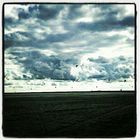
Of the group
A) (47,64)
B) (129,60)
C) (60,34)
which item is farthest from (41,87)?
(129,60)

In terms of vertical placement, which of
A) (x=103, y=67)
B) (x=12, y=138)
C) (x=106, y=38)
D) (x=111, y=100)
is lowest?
(x=12, y=138)

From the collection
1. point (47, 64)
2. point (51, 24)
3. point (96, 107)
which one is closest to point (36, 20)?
point (51, 24)

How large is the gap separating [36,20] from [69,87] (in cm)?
43

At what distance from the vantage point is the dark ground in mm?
2557

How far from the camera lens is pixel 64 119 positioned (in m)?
2.65

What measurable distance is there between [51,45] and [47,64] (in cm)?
11

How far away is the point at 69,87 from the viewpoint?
266 centimetres

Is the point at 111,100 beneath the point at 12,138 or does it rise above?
above

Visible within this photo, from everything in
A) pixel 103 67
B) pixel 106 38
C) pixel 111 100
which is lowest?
pixel 111 100

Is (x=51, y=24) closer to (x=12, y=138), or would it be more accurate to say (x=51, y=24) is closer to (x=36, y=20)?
(x=36, y=20)

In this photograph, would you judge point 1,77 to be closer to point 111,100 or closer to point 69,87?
point 69,87

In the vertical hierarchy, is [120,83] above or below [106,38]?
below

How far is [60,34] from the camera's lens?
8.75 feet

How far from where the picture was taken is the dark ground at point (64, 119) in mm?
2557
